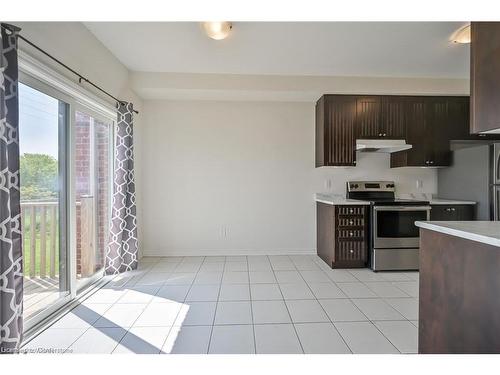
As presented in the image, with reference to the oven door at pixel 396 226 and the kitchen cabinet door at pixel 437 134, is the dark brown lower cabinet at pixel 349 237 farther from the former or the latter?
the kitchen cabinet door at pixel 437 134

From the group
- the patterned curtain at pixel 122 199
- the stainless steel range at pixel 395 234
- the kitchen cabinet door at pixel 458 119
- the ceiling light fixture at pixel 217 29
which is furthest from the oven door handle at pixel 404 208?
the patterned curtain at pixel 122 199

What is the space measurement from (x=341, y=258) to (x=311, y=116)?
2.14 meters

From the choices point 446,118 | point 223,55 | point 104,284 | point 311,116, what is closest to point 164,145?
point 223,55

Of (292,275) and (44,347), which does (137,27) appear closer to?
(44,347)

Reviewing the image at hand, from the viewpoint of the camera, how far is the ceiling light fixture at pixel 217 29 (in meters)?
2.31

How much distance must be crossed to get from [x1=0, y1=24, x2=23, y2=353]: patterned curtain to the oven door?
3462 mm

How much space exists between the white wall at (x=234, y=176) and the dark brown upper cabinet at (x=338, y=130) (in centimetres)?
42

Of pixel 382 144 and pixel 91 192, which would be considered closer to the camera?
pixel 91 192

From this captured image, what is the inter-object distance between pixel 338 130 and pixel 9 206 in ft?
11.5

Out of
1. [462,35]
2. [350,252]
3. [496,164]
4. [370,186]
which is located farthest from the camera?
[370,186]

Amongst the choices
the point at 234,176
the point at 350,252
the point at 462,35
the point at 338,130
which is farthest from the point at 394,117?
the point at 234,176

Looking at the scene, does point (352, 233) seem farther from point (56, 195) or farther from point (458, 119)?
point (56, 195)

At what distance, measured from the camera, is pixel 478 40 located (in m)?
1.31

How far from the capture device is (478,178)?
3258 millimetres
